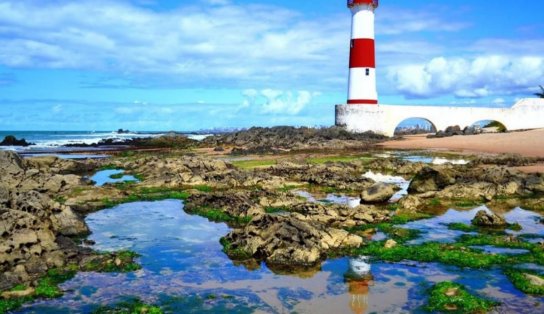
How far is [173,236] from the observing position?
1548 centimetres

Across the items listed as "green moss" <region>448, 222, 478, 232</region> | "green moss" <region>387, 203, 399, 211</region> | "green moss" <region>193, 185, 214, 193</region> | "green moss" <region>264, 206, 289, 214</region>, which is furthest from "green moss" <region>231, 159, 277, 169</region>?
"green moss" <region>448, 222, 478, 232</region>

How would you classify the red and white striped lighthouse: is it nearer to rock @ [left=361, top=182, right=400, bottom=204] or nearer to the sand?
the sand

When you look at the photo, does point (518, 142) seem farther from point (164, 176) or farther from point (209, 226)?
point (209, 226)

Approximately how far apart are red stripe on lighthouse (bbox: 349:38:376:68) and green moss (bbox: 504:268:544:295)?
42.3 metres

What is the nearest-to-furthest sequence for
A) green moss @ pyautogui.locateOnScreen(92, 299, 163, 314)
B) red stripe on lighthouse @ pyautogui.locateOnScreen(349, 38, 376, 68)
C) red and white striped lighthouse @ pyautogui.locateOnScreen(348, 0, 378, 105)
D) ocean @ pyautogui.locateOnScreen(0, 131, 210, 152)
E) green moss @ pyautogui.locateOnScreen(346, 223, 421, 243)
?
green moss @ pyautogui.locateOnScreen(92, 299, 163, 314), green moss @ pyautogui.locateOnScreen(346, 223, 421, 243), red and white striped lighthouse @ pyautogui.locateOnScreen(348, 0, 378, 105), red stripe on lighthouse @ pyautogui.locateOnScreen(349, 38, 376, 68), ocean @ pyautogui.locateOnScreen(0, 131, 210, 152)

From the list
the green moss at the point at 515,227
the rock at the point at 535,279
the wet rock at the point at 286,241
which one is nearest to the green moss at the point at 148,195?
the wet rock at the point at 286,241

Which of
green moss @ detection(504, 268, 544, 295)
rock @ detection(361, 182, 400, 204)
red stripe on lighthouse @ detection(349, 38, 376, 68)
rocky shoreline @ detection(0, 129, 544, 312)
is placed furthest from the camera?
red stripe on lighthouse @ detection(349, 38, 376, 68)

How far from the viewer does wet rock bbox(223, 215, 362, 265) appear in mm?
12734

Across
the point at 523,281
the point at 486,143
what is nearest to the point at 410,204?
the point at 523,281

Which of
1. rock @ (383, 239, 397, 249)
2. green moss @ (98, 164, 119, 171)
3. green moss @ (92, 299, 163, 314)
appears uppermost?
green moss @ (98, 164, 119, 171)

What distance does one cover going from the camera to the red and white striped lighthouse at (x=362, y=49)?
52062 mm

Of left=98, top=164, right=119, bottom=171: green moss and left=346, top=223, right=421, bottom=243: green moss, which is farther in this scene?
left=98, top=164, right=119, bottom=171: green moss

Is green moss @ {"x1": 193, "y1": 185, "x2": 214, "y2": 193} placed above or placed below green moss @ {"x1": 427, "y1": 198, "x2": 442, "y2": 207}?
above

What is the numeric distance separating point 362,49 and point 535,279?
4373cm
